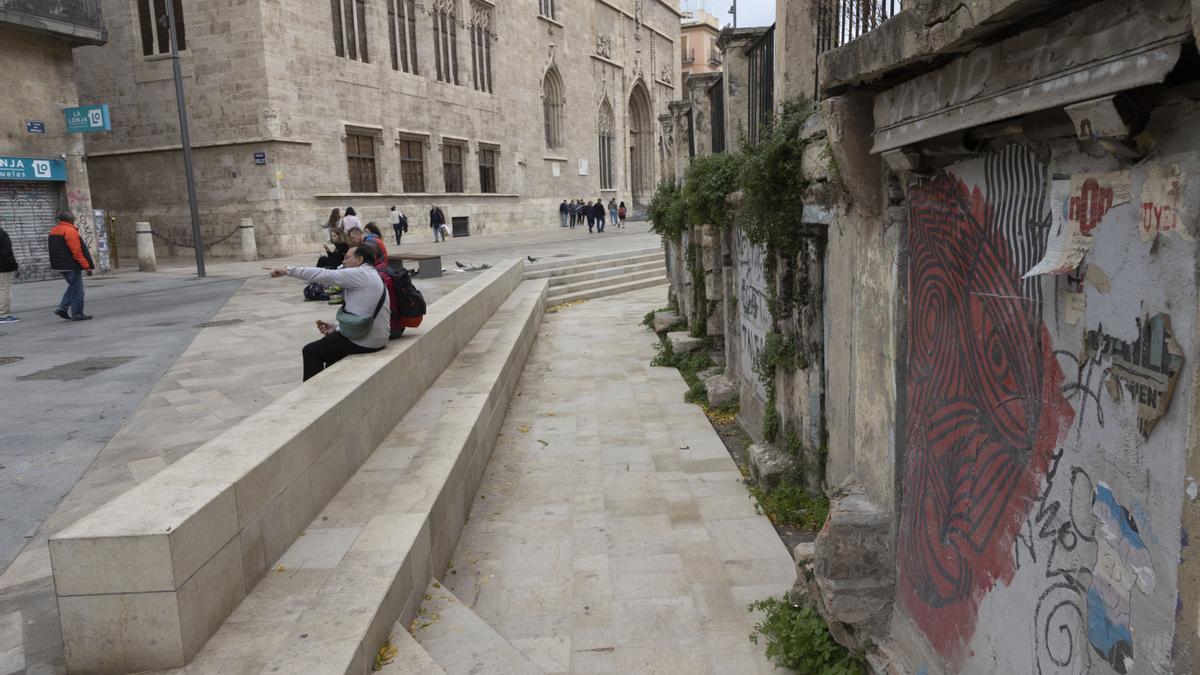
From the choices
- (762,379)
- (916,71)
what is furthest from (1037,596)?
(762,379)

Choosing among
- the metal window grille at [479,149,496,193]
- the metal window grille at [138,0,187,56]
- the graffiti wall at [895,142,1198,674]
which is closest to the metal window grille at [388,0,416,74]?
the metal window grille at [479,149,496,193]

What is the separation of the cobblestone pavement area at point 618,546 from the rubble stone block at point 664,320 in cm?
347

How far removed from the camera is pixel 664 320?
13.0 metres

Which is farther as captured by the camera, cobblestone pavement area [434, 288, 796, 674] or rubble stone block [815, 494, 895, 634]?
cobblestone pavement area [434, 288, 796, 674]

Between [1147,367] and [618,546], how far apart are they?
414cm

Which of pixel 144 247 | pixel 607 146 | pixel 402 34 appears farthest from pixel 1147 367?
pixel 607 146

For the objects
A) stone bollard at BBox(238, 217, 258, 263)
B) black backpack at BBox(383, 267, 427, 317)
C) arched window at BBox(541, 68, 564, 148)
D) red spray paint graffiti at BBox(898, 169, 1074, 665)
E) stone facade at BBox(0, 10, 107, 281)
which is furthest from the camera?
arched window at BBox(541, 68, 564, 148)

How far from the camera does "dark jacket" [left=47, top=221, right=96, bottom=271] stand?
435 inches

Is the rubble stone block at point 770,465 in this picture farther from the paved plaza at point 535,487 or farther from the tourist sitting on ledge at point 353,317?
the tourist sitting on ledge at point 353,317

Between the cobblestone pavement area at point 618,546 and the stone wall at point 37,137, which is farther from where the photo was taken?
the stone wall at point 37,137

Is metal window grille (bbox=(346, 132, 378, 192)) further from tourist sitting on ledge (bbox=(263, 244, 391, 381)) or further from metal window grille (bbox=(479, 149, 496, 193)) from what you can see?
tourist sitting on ledge (bbox=(263, 244, 391, 381))

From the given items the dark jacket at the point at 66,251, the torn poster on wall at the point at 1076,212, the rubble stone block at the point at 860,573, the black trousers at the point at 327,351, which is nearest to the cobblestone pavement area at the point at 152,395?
the black trousers at the point at 327,351

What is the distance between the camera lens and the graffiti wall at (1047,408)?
6.40 ft

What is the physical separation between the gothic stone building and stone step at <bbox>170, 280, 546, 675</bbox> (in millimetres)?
12391
